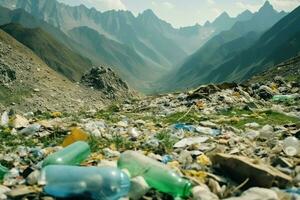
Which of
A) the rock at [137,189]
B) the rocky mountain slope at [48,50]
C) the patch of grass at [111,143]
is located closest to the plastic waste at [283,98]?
the patch of grass at [111,143]

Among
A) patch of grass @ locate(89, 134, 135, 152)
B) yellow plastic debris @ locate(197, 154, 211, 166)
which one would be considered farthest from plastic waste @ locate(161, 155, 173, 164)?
patch of grass @ locate(89, 134, 135, 152)

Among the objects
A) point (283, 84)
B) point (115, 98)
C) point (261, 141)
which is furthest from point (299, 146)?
point (115, 98)

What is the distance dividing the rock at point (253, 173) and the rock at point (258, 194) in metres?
0.32

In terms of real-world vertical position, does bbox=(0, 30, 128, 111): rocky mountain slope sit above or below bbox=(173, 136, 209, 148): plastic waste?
above

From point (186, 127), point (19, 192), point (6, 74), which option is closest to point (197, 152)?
point (19, 192)

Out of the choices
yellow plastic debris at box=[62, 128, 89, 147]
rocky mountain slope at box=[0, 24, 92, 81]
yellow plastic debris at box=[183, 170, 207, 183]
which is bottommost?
yellow plastic debris at box=[183, 170, 207, 183]

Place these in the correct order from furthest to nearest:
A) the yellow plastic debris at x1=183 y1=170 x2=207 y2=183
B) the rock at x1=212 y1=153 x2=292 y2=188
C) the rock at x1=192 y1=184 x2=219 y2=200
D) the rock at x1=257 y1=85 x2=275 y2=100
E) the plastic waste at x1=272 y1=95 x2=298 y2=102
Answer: the rock at x1=257 y1=85 x2=275 y2=100 → the plastic waste at x1=272 y1=95 x2=298 y2=102 → the yellow plastic debris at x1=183 y1=170 x2=207 y2=183 → the rock at x1=212 y1=153 x2=292 y2=188 → the rock at x1=192 y1=184 x2=219 y2=200

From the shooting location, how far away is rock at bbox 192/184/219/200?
4827 mm

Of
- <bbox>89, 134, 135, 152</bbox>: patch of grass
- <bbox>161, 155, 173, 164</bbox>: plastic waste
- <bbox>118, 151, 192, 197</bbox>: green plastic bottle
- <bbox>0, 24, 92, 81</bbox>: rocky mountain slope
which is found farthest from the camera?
<bbox>0, 24, 92, 81</bbox>: rocky mountain slope

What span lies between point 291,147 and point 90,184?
3.31 meters

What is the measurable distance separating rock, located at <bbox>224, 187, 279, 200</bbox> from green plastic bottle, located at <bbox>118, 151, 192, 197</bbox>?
1.78 ft

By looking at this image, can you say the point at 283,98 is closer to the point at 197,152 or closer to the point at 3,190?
the point at 197,152

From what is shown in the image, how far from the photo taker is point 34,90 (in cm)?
3444

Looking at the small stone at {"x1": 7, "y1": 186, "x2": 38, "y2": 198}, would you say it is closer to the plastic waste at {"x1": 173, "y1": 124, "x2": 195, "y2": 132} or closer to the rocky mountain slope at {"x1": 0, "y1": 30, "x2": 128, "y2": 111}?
the plastic waste at {"x1": 173, "y1": 124, "x2": 195, "y2": 132}
